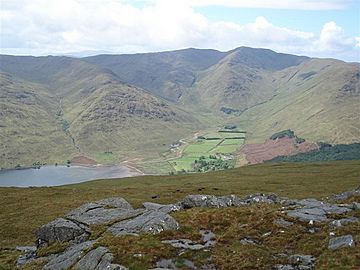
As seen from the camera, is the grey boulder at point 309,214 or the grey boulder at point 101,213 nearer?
the grey boulder at point 309,214

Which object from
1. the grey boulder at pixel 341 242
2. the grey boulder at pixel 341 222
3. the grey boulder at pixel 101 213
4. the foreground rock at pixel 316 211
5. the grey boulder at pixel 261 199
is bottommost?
the grey boulder at pixel 261 199

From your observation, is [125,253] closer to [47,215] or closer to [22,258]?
[22,258]

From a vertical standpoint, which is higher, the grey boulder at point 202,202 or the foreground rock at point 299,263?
the foreground rock at point 299,263

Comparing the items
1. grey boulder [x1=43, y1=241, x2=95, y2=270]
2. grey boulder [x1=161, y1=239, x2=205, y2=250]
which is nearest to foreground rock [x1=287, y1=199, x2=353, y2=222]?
grey boulder [x1=161, y1=239, x2=205, y2=250]

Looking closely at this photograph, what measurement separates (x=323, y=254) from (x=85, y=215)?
86.9ft

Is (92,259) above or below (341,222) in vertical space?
below

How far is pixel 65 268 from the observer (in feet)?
112

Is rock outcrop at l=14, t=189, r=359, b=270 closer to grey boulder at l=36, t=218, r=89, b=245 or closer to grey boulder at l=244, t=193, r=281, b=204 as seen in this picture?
grey boulder at l=36, t=218, r=89, b=245

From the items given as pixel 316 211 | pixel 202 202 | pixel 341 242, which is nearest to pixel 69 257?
pixel 202 202

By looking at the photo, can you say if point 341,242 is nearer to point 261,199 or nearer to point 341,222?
point 341,222

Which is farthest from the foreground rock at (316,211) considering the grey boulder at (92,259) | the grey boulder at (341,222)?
the grey boulder at (92,259)

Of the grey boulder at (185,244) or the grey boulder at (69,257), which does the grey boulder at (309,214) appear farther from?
the grey boulder at (69,257)

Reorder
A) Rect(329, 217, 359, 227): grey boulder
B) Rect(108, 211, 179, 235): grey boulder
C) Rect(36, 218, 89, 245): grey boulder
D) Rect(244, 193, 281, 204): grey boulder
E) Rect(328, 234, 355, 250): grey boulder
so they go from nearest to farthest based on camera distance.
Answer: Rect(328, 234, 355, 250): grey boulder < Rect(329, 217, 359, 227): grey boulder < Rect(108, 211, 179, 235): grey boulder < Rect(36, 218, 89, 245): grey boulder < Rect(244, 193, 281, 204): grey boulder

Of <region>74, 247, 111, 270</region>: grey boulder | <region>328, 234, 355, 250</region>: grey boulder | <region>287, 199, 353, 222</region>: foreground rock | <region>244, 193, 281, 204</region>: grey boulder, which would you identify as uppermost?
<region>328, 234, 355, 250</region>: grey boulder
